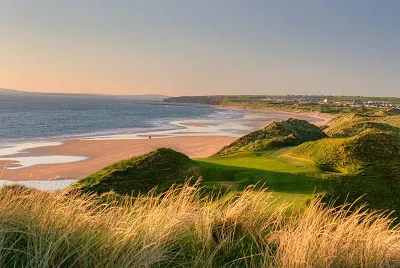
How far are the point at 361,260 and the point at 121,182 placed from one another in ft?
34.1

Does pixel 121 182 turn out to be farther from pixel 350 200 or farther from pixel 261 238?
pixel 261 238

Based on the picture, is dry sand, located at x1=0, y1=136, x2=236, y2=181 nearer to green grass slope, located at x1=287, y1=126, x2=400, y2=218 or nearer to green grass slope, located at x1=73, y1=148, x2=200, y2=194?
green grass slope, located at x1=73, y1=148, x2=200, y2=194

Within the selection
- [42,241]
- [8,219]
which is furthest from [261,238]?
[8,219]

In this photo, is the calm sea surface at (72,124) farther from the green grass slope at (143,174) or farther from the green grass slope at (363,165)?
the green grass slope at (363,165)

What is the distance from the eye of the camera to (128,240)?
4676mm

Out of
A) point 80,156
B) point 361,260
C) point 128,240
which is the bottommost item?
point 80,156

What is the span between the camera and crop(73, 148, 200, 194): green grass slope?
539 inches

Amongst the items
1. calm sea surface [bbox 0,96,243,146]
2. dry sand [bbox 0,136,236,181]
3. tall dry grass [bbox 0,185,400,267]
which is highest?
tall dry grass [bbox 0,185,400,267]

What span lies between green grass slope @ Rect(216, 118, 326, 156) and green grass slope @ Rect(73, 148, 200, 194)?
6.86m

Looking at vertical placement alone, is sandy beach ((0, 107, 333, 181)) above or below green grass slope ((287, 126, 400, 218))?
below

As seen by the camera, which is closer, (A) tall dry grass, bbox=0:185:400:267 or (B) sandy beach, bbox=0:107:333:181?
(A) tall dry grass, bbox=0:185:400:267

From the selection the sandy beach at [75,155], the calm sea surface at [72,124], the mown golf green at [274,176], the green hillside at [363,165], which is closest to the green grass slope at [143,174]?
the mown golf green at [274,176]

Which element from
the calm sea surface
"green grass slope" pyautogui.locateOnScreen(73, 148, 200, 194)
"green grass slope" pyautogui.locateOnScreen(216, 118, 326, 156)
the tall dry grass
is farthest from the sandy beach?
the tall dry grass

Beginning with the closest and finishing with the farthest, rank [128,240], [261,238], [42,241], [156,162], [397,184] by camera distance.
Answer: [42,241] → [128,240] → [261,238] → [397,184] → [156,162]
